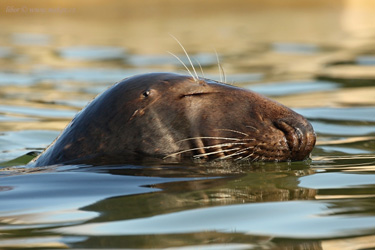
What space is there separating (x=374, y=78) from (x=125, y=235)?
7516mm

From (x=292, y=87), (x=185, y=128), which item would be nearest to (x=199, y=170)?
(x=185, y=128)

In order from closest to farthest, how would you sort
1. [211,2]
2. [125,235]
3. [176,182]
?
[125,235] → [176,182] → [211,2]

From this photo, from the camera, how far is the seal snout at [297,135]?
14.7ft

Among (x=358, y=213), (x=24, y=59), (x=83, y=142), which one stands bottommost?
(x=358, y=213)

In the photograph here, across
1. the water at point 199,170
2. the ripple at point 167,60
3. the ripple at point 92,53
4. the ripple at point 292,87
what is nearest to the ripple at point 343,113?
the water at point 199,170

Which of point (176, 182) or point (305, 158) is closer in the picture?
point (176, 182)

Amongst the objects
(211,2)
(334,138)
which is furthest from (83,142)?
(211,2)

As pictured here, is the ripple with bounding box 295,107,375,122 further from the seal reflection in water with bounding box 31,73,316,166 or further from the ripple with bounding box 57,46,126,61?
the ripple with bounding box 57,46,126,61

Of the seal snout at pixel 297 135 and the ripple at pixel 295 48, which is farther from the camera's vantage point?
the ripple at pixel 295 48

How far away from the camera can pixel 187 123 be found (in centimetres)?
452

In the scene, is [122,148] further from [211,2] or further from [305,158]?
[211,2]

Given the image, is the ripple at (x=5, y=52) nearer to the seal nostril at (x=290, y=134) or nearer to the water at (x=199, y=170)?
the water at (x=199, y=170)

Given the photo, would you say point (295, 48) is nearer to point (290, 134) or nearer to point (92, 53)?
point (92, 53)

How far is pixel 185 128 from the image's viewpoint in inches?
177
